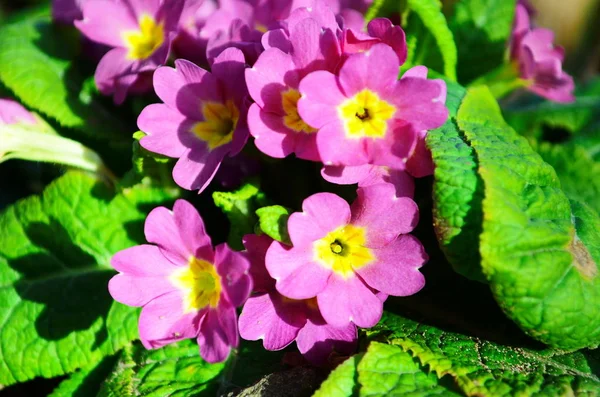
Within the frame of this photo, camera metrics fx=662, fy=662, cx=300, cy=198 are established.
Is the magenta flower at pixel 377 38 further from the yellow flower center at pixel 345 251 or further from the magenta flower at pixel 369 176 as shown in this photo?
the yellow flower center at pixel 345 251

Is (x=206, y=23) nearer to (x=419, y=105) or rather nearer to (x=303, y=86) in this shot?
(x=303, y=86)

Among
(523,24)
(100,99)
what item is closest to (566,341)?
(523,24)

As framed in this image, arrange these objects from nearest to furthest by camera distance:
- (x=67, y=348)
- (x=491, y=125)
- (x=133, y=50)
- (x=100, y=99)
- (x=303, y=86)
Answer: (x=303, y=86) → (x=491, y=125) → (x=67, y=348) → (x=133, y=50) → (x=100, y=99)

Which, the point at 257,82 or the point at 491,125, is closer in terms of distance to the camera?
the point at 257,82

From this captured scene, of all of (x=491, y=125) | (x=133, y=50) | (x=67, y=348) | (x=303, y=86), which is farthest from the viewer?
(x=133, y=50)

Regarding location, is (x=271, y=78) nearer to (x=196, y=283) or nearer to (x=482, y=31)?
(x=196, y=283)

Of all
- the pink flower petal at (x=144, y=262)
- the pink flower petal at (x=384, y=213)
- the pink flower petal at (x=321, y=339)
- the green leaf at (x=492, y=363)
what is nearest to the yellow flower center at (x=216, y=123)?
the pink flower petal at (x=144, y=262)

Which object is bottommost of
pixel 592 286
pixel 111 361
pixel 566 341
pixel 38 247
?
pixel 111 361
